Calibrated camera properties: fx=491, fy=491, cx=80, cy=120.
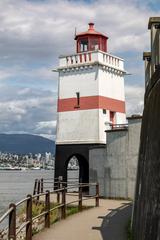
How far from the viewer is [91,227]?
1344 cm

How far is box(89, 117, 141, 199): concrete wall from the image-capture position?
23797 mm

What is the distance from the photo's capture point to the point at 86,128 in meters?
31.1

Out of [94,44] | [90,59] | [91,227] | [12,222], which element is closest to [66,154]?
[90,59]

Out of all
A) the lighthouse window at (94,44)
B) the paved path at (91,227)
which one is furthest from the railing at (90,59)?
the paved path at (91,227)

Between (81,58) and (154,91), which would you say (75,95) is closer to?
(81,58)

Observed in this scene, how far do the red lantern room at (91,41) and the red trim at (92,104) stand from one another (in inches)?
140

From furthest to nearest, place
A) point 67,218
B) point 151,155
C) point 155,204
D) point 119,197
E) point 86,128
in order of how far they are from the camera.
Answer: point 86,128 < point 119,197 < point 67,218 < point 151,155 < point 155,204

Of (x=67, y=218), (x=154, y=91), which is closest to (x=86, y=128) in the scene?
(x=67, y=218)

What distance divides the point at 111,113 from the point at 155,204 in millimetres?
24757

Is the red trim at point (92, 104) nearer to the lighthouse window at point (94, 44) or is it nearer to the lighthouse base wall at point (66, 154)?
the lighthouse base wall at point (66, 154)

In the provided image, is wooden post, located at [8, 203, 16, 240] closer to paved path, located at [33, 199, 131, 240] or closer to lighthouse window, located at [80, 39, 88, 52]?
paved path, located at [33, 199, 131, 240]

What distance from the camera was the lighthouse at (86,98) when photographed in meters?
31.0

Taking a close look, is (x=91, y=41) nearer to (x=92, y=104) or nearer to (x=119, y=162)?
(x=92, y=104)

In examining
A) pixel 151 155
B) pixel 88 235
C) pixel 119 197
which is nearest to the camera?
pixel 151 155
